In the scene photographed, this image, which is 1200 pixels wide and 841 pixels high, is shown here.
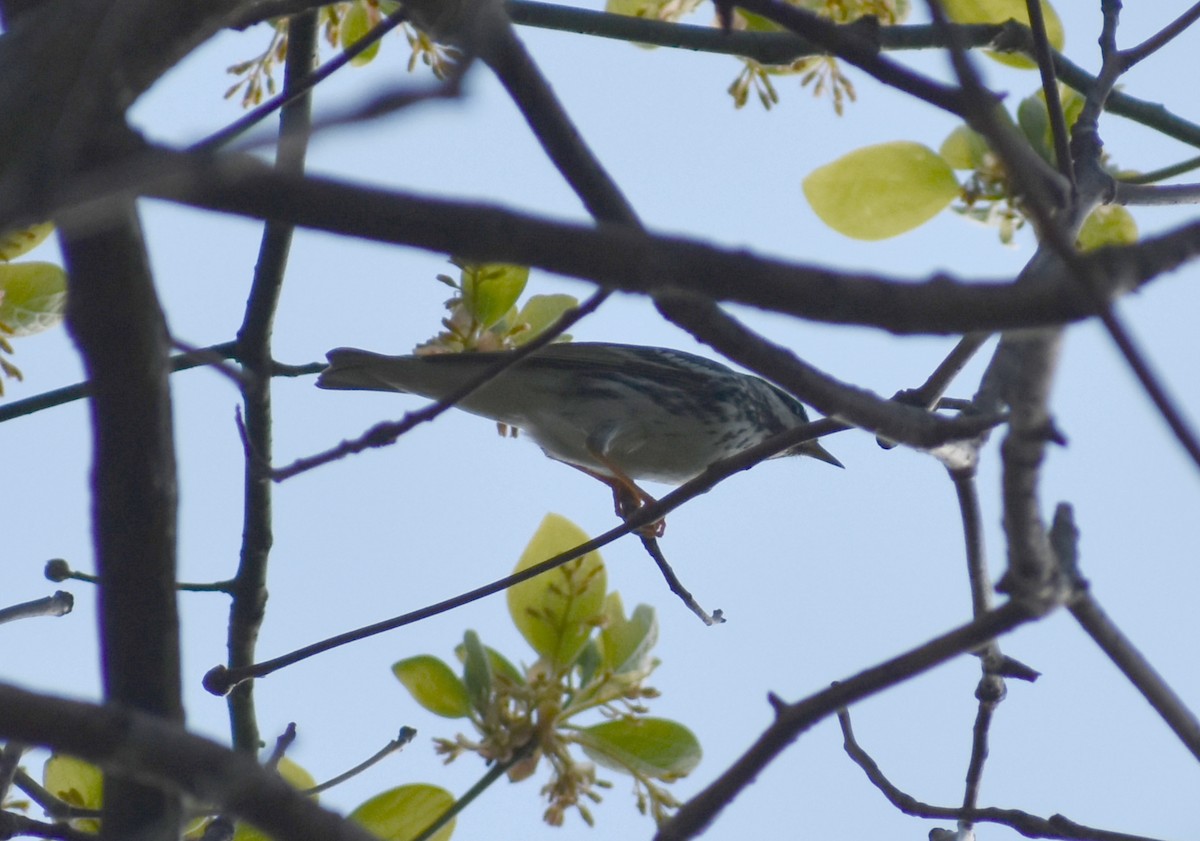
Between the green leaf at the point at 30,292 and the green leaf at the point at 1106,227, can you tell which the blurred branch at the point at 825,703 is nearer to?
the green leaf at the point at 30,292

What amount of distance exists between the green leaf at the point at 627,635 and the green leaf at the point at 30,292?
1.70 m

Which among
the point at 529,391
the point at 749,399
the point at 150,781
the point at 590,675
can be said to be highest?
the point at 749,399

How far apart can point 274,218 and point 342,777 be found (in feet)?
7.22

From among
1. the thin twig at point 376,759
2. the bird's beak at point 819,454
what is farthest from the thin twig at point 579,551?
the bird's beak at point 819,454

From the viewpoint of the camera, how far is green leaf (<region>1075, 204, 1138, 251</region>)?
158 inches

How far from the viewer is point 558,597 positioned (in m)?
3.63

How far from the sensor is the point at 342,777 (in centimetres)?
327

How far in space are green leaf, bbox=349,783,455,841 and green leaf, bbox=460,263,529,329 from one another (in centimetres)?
140

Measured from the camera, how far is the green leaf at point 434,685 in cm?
351

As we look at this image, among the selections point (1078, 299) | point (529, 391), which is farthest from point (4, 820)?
point (529, 391)

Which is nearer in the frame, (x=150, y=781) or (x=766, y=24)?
(x=150, y=781)

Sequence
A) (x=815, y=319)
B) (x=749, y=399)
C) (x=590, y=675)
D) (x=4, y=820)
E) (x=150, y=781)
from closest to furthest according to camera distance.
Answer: (x=815, y=319) → (x=150, y=781) → (x=4, y=820) → (x=590, y=675) → (x=749, y=399)

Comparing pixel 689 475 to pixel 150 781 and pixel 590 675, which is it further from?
pixel 150 781

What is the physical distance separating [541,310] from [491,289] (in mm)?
361
